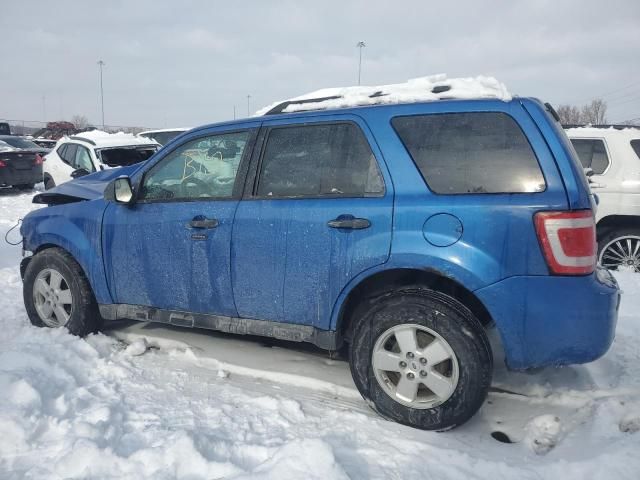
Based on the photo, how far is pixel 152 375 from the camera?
11.2 feet

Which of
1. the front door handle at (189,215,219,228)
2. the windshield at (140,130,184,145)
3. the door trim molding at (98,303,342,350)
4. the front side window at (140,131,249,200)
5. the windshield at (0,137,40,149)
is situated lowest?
the door trim molding at (98,303,342,350)

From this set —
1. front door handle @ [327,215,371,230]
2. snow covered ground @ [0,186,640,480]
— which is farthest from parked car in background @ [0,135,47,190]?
front door handle @ [327,215,371,230]

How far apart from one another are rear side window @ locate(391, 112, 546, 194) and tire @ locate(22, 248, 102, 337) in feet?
9.10

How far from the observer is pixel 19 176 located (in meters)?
13.0

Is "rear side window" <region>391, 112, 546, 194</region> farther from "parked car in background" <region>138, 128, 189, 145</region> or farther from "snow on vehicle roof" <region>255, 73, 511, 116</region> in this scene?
"parked car in background" <region>138, 128, 189, 145</region>

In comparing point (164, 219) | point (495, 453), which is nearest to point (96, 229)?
point (164, 219)

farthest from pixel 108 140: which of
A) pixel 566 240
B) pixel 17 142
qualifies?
pixel 566 240

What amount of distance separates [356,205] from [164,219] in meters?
1.44

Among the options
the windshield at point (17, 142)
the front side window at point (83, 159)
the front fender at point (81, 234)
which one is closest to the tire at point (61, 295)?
the front fender at point (81, 234)

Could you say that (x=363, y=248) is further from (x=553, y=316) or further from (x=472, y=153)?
(x=553, y=316)

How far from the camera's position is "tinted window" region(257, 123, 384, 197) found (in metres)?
A: 2.89

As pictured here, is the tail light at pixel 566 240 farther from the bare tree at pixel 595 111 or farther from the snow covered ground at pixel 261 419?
the bare tree at pixel 595 111

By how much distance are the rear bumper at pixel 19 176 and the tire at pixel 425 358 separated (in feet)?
43.1

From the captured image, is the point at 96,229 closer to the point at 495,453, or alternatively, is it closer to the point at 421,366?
the point at 421,366
